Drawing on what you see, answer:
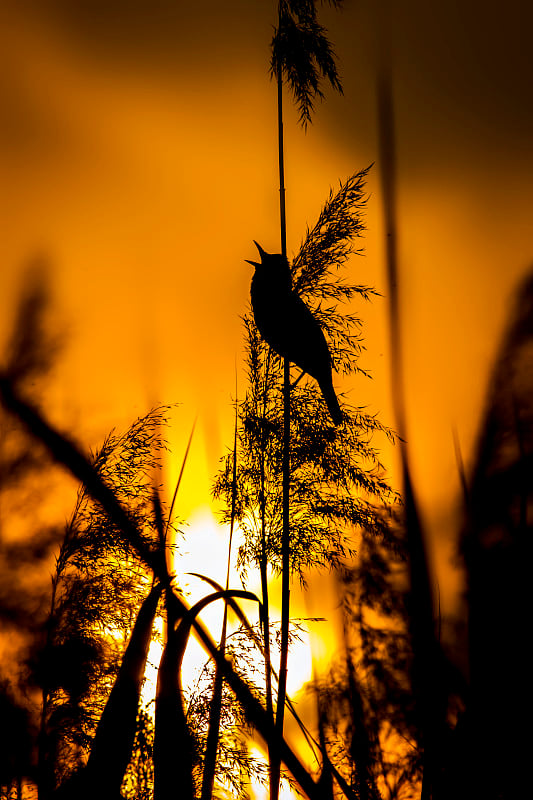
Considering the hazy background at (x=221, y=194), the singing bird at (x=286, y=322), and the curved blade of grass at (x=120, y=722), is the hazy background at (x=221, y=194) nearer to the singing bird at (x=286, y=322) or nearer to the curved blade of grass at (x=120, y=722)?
the singing bird at (x=286, y=322)

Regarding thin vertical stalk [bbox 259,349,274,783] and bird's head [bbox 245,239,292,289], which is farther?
bird's head [bbox 245,239,292,289]

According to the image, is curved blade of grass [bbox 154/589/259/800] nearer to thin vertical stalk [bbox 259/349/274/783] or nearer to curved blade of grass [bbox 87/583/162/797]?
curved blade of grass [bbox 87/583/162/797]

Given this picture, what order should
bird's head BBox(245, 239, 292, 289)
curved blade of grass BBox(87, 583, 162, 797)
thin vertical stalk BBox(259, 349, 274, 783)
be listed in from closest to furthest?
curved blade of grass BBox(87, 583, 162, 797), thin vertical stalk BBox(259, 349, 274, 783), bird's head BBox(245, 239, 292, 289)

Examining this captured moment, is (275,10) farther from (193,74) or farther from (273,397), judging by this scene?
(273,397)

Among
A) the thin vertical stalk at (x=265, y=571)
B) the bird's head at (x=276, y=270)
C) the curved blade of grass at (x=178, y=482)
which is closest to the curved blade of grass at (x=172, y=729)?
the thin vertical stalk at (x=265, y=571)

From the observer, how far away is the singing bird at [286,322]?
145 cm

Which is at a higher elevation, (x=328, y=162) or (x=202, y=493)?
(x=328, y=162)

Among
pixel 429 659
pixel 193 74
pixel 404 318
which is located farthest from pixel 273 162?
pixel 429 659

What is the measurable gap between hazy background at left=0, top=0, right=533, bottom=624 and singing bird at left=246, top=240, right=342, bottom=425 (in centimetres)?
51

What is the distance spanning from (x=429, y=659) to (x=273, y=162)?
1.70 meters

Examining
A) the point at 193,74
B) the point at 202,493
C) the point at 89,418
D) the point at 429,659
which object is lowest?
the point at 429,659

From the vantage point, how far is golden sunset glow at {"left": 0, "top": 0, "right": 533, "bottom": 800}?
2.06 meters

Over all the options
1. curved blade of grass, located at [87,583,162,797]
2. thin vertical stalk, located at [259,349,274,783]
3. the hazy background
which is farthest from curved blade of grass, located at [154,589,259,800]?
the hazy background

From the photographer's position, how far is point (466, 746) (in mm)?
1539
